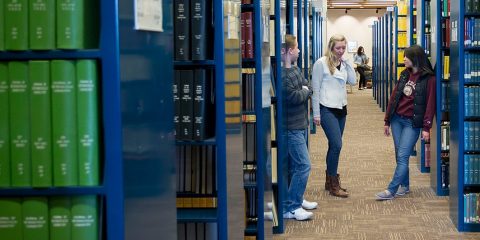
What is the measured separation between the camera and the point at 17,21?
2.29m

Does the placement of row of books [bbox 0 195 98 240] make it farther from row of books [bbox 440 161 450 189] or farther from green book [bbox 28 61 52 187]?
row of books [bbox 440 161 450 189]

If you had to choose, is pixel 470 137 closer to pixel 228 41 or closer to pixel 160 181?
pixel 228 41

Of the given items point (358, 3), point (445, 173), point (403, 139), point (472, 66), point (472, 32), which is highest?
point (358, 3)

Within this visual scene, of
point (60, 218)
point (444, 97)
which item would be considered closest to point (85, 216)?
point (60, 218)

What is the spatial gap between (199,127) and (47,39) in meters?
1.60

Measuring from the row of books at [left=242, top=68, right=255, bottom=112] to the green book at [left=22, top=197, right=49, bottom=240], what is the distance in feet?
9.04

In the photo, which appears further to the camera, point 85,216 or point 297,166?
point 297,166

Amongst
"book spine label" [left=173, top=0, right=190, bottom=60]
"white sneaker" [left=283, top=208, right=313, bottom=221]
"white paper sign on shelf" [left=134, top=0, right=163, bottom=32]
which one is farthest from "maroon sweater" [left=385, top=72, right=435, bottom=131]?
"white paper sign on shelf" [left=134, top=0, right=163, bottom=32]

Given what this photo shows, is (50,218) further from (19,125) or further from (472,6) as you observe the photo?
(472,6)

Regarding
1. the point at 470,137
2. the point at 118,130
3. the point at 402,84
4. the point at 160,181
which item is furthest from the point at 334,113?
the point at 118,130

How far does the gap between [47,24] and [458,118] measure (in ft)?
13.9

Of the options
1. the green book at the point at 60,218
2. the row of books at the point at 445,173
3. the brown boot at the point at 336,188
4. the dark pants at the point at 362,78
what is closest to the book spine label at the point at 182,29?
the green book at the point at 60,218

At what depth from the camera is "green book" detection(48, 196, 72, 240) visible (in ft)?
7.55

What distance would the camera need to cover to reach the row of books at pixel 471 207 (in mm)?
5867
